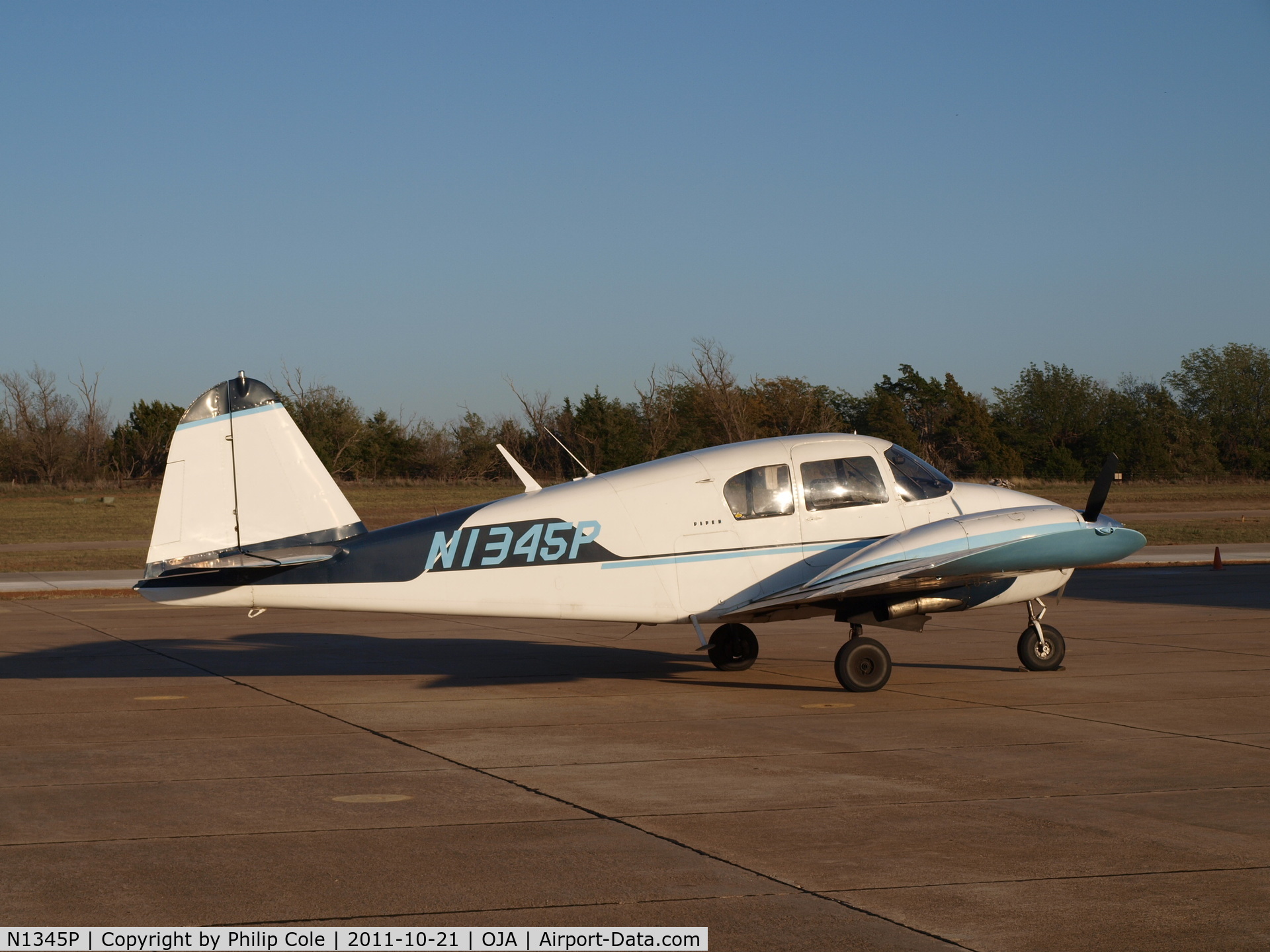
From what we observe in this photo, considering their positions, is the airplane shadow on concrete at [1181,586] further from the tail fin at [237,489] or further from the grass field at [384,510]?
the tail fin at [237,489]

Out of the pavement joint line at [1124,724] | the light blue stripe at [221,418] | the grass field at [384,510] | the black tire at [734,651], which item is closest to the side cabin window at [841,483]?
the pavement joint line at [1124,724]

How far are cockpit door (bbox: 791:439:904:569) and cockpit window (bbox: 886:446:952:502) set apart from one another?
0.47 feet

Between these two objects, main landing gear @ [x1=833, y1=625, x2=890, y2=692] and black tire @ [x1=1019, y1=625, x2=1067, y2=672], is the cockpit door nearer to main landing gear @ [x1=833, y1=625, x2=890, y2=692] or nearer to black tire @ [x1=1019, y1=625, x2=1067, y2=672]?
main landing gear @ [x1=833, y1=625, x2=890, y2=692]

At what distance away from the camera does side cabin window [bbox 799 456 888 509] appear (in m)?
12.0

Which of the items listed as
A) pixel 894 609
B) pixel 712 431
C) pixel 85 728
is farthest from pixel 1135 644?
pixel 712 431

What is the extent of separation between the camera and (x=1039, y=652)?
42.7 feet

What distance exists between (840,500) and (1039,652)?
117 inches

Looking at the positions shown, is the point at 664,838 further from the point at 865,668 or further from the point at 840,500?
the point at 840,500

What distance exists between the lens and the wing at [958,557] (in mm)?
11219

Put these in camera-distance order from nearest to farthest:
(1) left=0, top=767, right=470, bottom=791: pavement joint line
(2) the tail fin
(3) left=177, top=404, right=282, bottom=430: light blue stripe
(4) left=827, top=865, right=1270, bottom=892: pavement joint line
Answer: (4) left=827, top=865, right=1270, bottom=892: pavement joint line, (1) left=0, top=767, right=470, bottom=791: pavement joint line, (2) the tail fin, (3) left=177, top=404, right=282, bottom=430: light blue stripe

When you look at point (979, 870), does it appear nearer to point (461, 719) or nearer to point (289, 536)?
point (461, 719)

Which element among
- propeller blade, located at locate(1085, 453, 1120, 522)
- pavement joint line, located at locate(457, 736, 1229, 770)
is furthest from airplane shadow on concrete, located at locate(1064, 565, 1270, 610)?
pavement joint line, located at locate(457, 736, 1229, 770)

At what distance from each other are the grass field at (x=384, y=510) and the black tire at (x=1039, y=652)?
24249mm

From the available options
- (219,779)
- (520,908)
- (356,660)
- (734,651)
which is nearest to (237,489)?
(219,779)
